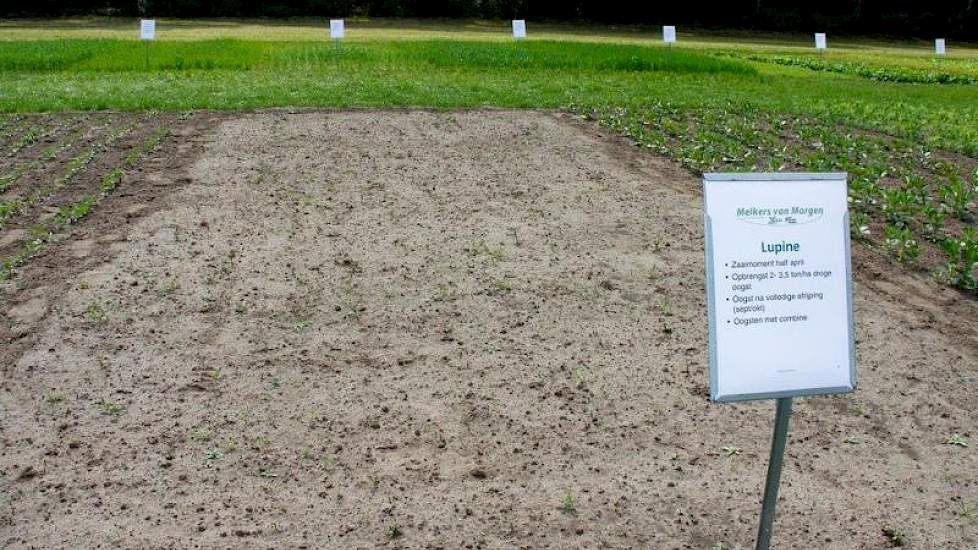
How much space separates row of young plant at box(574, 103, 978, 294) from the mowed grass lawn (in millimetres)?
28

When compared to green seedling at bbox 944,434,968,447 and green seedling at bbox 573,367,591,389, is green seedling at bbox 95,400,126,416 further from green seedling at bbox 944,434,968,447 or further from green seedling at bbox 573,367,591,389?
green seedling at bbox 944,434,968,447

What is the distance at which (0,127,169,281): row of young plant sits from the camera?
29.0ft

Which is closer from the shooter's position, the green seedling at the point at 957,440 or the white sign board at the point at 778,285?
the white sign board at the point at 778,285

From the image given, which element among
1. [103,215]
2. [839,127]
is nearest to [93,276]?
[103,215]

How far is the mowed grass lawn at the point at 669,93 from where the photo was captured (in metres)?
11.6

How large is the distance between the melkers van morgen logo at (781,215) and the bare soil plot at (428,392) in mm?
1687

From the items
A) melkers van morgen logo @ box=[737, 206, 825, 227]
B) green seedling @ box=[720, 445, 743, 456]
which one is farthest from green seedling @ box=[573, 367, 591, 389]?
melkers van morgen logo @ box=[737, 206, 825, 227]

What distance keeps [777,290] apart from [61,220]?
26.4 ft

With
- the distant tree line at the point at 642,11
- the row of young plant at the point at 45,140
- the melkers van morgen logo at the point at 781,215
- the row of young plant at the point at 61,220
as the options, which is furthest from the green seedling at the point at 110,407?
the distant tree line at the point at 642,11

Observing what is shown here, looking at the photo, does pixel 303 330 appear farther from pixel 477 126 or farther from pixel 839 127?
pixel 839 127

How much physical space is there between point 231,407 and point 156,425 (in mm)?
451

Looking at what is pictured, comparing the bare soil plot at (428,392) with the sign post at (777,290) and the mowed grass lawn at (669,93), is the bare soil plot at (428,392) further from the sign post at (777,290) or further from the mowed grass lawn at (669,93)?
the mowed grass lawn at (669,93)

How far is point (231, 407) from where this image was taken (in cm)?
619

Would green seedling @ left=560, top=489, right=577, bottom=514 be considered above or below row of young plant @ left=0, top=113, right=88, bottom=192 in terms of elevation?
below
